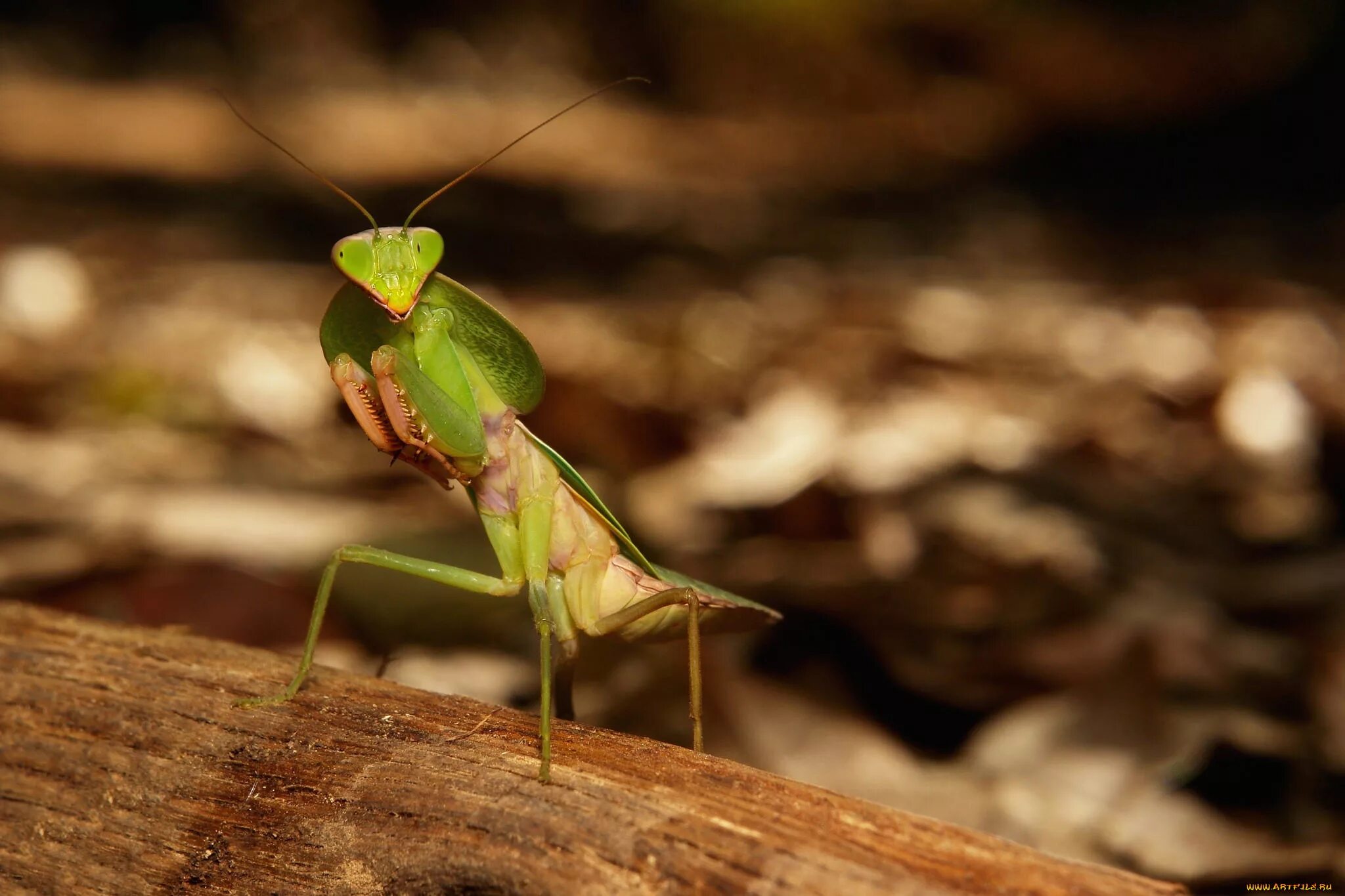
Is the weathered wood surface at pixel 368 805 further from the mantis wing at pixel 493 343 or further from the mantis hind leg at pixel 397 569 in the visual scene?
the mantis wing at pixel 493 343

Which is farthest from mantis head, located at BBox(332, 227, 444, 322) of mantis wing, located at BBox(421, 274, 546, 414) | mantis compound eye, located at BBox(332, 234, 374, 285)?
mantis wing, located at BBox(421, 274, 546, 414)

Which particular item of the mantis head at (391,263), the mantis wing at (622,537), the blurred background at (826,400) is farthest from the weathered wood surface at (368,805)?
the blurred background at (826,400)

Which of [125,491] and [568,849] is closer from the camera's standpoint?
[568,849]

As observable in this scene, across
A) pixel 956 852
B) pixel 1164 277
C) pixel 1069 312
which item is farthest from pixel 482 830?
pixel 1164 277

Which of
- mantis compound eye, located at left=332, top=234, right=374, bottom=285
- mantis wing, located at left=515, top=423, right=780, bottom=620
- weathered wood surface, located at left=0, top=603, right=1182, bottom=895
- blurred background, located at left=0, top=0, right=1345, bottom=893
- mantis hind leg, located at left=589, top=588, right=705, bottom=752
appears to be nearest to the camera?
weathered wood surface, located at left=0, top=603, right=1182, bottom=895

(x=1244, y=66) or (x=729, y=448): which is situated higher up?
(x=1244, y=66)

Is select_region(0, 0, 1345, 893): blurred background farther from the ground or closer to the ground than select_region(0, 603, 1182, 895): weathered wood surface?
farther from the ground

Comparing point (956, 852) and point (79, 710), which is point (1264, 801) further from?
point (79, 710)

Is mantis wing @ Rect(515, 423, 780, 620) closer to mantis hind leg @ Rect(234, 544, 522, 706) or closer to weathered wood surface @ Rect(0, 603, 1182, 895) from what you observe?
mantis hind leg @ Rect(234, 544, 522, 706)
